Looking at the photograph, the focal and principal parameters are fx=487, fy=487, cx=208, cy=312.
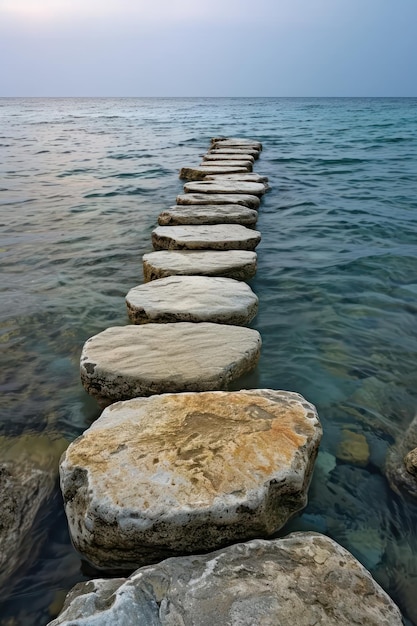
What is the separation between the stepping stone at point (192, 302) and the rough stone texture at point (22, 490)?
2.83ft

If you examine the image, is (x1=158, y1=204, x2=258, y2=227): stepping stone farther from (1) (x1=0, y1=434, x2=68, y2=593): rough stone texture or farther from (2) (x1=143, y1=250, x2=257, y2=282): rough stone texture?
(1) (x1=0, y1=434, x2=68, y2=593): rough stone texture

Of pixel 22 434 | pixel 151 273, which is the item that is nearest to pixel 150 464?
pixel 22 434

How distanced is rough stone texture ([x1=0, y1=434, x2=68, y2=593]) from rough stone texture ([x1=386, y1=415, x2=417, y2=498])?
1.27 m

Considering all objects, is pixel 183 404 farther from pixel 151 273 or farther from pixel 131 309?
pixel 151 273

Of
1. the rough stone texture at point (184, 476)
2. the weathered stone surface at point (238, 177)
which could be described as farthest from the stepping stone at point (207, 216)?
the rough stone texture at point (184, 476)

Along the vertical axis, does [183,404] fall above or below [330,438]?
above

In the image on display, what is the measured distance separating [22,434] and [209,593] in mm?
1251

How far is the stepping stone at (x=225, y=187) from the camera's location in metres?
5.54

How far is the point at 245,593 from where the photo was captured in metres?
1.16

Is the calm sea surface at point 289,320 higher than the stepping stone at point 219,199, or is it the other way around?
the stepping stone at point 219,199

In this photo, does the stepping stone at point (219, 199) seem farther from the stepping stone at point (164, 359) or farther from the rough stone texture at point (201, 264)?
the stepping stone at point (164, 359)

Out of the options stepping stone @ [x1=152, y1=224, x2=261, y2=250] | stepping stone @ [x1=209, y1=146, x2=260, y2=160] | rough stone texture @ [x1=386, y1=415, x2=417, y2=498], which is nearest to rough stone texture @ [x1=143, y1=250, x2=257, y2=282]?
stepping stone @ [x1=152, y1=224, x2=261, y2=250]

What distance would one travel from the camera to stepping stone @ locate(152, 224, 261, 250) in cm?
369

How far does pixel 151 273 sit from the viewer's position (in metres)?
3.32
